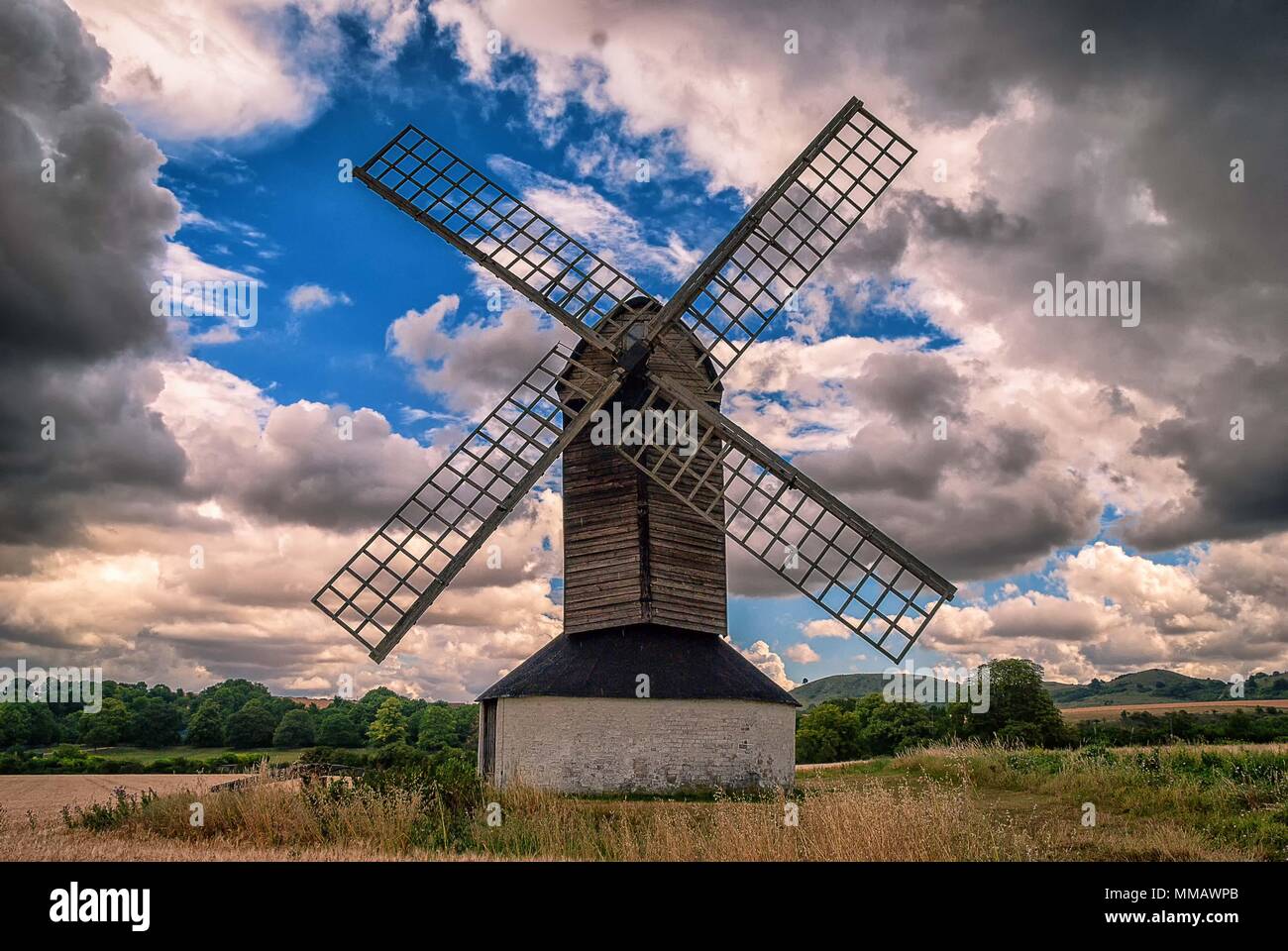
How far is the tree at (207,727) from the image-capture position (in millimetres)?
58750

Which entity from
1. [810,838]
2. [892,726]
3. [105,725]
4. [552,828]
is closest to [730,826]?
[810,838]

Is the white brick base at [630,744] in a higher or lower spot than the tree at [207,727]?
higher

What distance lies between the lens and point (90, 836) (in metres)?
13.4

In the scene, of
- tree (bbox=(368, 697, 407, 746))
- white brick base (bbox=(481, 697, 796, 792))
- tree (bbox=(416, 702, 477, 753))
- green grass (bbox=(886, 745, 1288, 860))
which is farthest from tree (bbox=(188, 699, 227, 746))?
green grass (bbox=(886, 745, 1288, 860))

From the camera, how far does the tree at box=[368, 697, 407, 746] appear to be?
2275 inches

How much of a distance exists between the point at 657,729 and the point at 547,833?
8377mm

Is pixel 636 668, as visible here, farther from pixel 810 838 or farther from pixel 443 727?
pixel 443 727

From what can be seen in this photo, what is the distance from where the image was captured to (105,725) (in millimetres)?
54531

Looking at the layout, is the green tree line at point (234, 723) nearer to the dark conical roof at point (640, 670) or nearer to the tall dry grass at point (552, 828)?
the dark conical roof at point (640, 670)

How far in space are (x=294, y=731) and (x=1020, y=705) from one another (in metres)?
43.7

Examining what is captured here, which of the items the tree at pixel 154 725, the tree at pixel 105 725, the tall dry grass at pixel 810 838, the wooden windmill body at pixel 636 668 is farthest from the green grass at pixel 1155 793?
the tree at pixel 154 725

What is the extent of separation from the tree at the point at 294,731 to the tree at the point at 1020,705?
1616 inches
